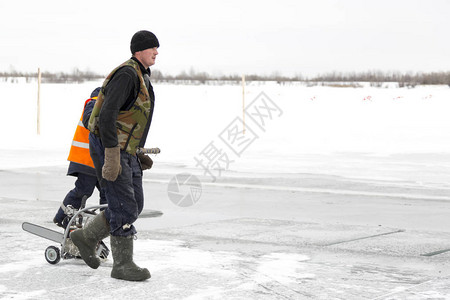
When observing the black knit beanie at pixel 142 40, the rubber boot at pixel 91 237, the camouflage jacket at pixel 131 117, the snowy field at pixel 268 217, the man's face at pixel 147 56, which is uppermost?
the black knit beanie at pixel 142 40

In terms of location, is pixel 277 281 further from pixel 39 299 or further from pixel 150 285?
pixel 39 299

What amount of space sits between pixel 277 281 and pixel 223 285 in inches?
17.5

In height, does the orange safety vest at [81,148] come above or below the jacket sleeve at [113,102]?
below

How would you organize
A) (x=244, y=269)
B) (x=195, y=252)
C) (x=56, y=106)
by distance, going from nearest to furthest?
(x=244, y=269) < (x=195, y=252) < (x=56, y=106)

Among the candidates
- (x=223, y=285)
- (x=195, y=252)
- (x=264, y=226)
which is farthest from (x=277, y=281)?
(x=264, y=226)

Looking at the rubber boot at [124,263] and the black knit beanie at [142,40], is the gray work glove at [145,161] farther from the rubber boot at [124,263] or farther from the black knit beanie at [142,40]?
the black knit beanie at [142,40]

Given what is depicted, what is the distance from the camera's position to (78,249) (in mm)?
7312

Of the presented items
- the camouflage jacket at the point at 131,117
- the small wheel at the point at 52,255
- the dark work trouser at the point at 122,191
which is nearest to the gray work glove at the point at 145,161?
the dark work trouser at the point at 122,191

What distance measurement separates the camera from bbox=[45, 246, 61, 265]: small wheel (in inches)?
291

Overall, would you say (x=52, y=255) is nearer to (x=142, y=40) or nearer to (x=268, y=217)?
(x=142, y=40)

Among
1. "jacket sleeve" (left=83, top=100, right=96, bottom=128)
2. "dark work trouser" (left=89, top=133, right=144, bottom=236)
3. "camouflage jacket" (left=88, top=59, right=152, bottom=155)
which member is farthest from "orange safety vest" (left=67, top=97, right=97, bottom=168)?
"camouflage jacket" (left=88, top=59, right=152, bottom=155)

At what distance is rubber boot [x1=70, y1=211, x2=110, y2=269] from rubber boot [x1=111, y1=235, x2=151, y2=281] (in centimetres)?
17

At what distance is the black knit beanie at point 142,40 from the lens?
22.3ft

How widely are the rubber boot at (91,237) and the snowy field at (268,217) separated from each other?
0.13 meters
